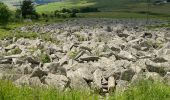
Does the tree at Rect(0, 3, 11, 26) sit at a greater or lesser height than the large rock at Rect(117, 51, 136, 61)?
lesser

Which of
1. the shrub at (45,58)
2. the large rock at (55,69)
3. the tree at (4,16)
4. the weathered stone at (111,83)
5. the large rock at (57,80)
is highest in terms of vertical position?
the large rock at (57,80)

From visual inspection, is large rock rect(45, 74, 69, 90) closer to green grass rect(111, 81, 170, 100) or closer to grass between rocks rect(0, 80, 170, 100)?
grass between rocks rect(0, 80, 170, 100)

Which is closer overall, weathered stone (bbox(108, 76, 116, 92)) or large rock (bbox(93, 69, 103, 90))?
weathered stone (bbox(108, 76, 116, 92))

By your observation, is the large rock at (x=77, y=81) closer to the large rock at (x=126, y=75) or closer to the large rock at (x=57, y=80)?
the large rock at (x=57, y=80)

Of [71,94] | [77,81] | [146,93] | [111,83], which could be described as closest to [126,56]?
[111,83]

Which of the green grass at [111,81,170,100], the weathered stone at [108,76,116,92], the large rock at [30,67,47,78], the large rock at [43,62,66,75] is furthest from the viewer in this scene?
the large rock at [43,62,66,75]

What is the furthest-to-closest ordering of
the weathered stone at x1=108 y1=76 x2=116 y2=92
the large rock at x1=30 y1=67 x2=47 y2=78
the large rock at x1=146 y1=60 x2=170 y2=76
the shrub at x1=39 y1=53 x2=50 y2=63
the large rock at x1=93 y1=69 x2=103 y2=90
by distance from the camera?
the shrub at x1=39 y1=53 x2=50 y2=63, the large rock at x1=146 y1=60 x2=170 y2=76, the large rock at x1=30 y1=67 x2=47 y2=78, the large rock at x1=93 y1=69 x2=103 y2=90, the weathered stone at x1=108 y1=76 x2=116 y2=92

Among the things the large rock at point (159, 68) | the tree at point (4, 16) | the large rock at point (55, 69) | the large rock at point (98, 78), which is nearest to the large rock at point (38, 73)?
the large rock at point (55, 69)

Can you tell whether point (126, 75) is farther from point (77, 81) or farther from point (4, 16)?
point (4, 16)

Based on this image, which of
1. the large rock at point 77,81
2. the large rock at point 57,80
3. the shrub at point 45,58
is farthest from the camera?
the shrub at point 45,58

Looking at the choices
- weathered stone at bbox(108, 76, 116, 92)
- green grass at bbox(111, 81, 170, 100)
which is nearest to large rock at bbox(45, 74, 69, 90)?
weathered stone at bbox(108, 76, 116, 92)

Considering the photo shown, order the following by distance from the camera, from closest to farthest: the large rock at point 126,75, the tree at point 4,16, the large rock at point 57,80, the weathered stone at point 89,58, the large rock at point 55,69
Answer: the large rock at point 57,80 < the large rock at point 126,75 < the large rock at point 55,69 < the weathered stone at point 89,58 < the tree at point 4,16

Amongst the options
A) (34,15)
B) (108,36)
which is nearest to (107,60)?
(108,36)

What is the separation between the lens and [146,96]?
44.3 feet
